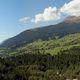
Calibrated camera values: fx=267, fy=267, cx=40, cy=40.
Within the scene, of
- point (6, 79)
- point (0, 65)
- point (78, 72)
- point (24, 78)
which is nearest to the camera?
point (6, 79)

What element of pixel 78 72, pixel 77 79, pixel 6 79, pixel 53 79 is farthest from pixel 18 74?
pixel 78 72

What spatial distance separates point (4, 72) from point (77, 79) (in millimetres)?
47346

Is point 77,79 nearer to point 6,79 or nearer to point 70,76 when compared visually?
point 70,76

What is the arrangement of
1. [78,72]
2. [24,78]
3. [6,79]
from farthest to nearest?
[78,72], [24,78], [6,79]

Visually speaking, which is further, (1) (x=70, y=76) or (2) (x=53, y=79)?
(1) (x=70, y=76)

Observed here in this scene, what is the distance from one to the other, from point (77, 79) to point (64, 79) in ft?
27.1

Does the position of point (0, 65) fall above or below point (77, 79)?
above

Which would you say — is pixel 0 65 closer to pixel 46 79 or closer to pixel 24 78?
pixel 24 78

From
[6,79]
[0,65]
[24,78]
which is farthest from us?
[0,65]

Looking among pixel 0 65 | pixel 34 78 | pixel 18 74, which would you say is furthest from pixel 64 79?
pixel 0 65

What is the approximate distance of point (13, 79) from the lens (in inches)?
6250

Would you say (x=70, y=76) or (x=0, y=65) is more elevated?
(x=0, y=65)

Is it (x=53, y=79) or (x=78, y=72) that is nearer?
(x=53, y=79)

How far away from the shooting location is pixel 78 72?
198875 millimetres
